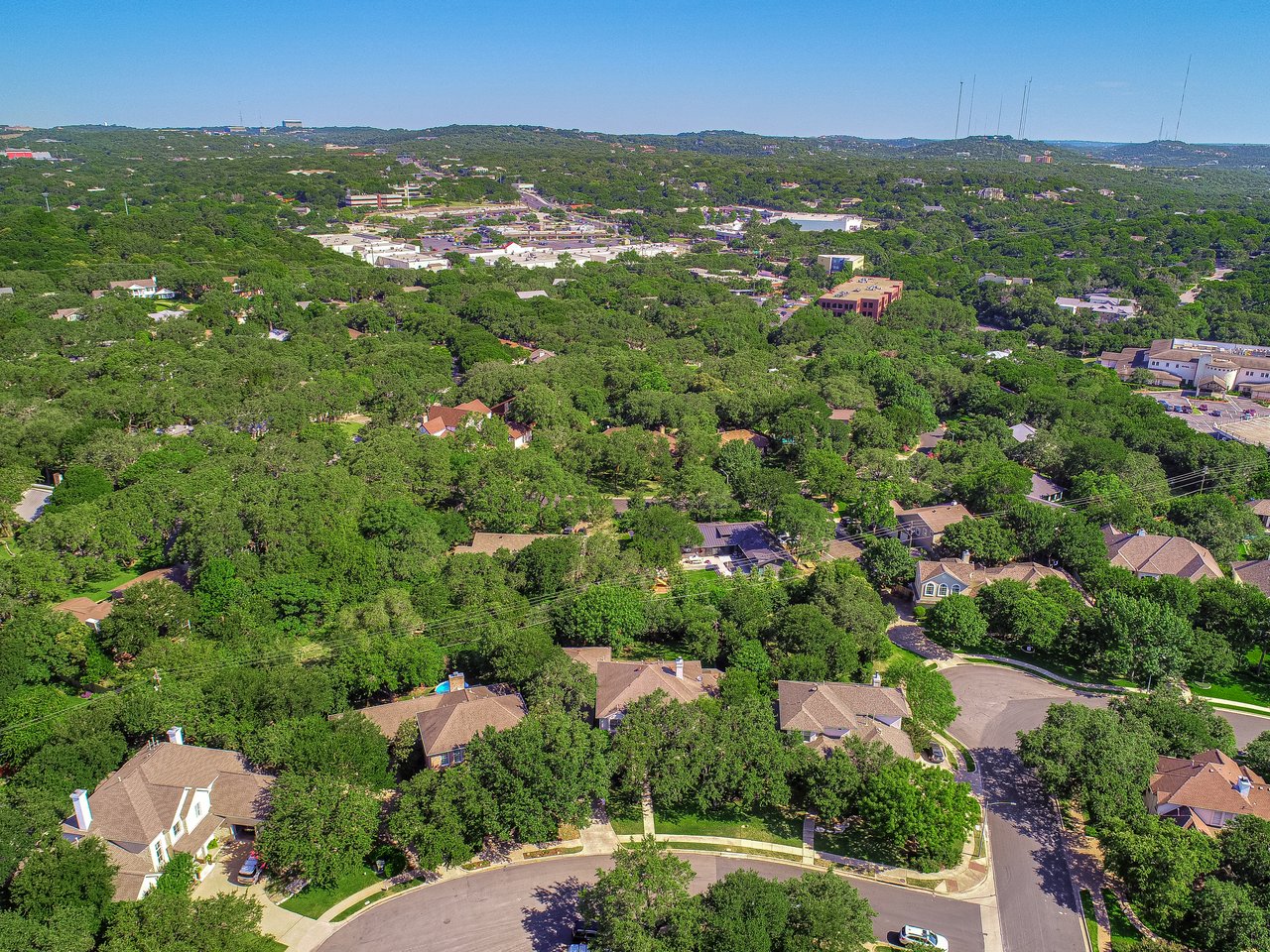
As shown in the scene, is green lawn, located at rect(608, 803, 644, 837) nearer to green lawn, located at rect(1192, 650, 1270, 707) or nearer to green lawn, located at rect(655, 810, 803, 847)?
green lawn, located at rect(655, 810, 803, 847)

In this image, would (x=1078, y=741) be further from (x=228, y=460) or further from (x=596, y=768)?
(x=228, y=460)

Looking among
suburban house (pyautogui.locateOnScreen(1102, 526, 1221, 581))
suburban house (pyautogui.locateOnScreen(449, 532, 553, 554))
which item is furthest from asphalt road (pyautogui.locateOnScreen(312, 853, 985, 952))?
suburban house (pyautogui.locateOnScreen(1102, 526, 1221, 581))

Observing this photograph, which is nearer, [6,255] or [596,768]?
[596,768]

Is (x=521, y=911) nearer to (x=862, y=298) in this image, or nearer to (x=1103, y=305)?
(x=862, y=298)

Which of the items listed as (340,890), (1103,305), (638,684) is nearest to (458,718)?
(340,890)

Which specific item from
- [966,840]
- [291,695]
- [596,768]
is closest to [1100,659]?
[966,840]

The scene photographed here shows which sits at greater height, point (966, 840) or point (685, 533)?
point (685, 533)
